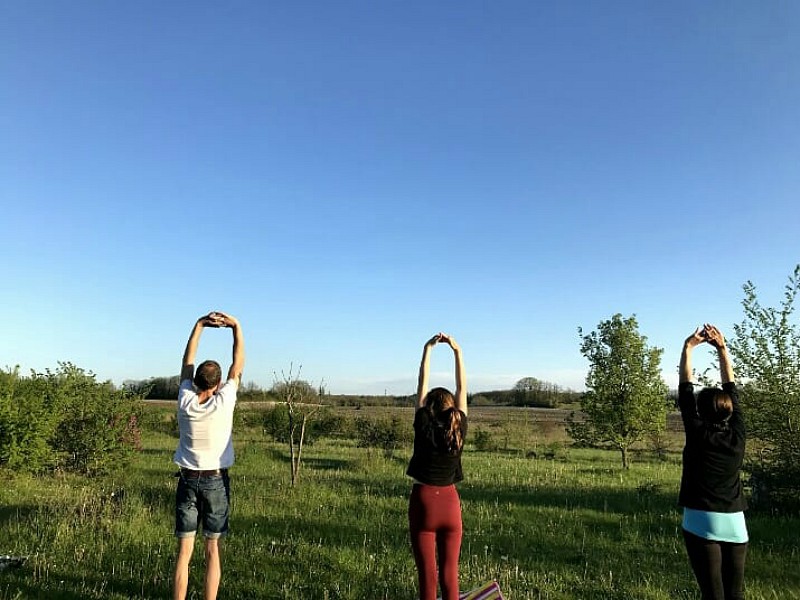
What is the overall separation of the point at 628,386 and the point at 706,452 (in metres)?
20.7

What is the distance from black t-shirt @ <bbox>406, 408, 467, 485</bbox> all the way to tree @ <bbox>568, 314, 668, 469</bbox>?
20.7m

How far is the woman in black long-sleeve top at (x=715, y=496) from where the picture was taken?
166 inches

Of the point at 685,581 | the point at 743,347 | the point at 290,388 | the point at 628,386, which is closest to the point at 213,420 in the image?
the point at 685,581

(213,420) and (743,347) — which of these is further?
(743,347)

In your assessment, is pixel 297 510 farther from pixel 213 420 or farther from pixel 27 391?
pixel 27 391

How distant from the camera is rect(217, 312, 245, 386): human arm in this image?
17.9ft

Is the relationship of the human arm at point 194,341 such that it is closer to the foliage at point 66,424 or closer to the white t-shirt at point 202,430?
the white t-shirt at point 202,430

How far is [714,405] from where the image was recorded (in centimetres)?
437

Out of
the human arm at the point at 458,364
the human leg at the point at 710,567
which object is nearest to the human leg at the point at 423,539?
the human arm at the point at 458,364

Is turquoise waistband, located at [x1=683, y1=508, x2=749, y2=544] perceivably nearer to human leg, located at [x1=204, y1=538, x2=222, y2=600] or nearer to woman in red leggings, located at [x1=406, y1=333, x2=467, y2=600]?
woman in red leggings, located at [x1=406, y1=333, x2=467, y2=600]

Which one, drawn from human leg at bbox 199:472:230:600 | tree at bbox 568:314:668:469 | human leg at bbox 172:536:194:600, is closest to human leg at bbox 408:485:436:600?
human leg at bbox 199:472:230:600

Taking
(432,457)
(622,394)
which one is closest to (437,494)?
(432,457)

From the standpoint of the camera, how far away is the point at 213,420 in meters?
5.00

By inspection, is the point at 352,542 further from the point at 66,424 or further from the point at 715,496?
the point at 66,424
